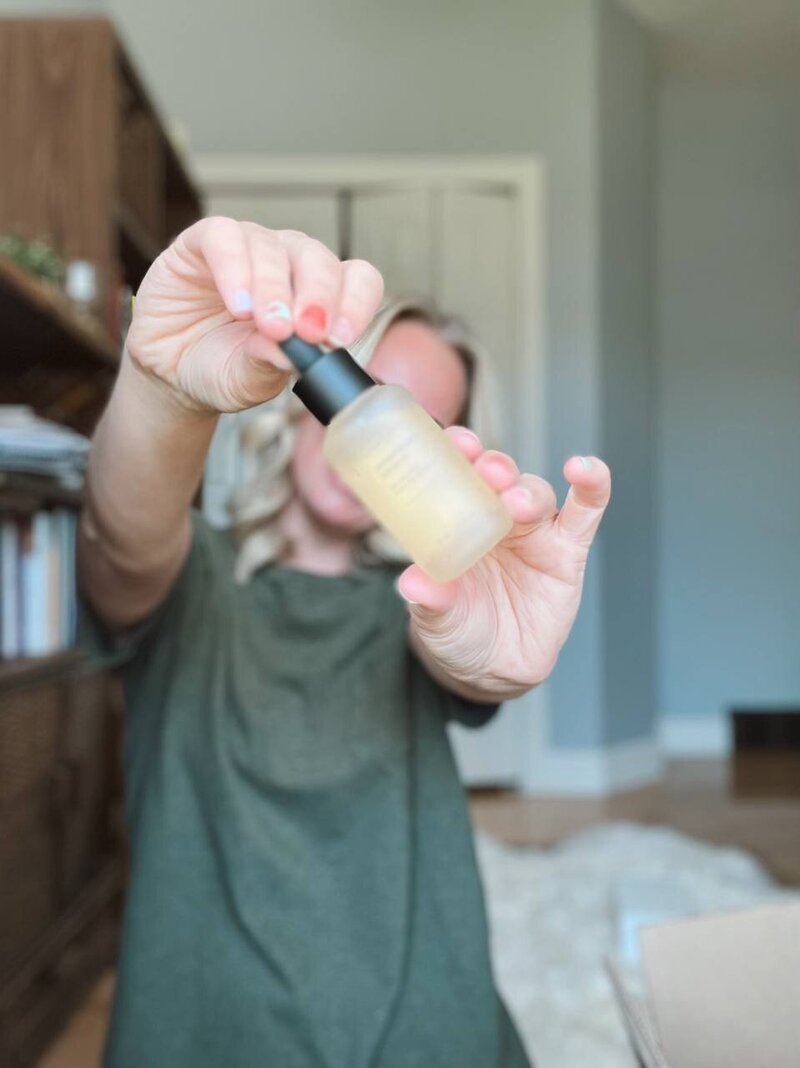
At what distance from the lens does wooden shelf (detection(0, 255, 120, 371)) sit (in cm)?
116

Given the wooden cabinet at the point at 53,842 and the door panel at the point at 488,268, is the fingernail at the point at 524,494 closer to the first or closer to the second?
the wooden cabinet at the point at 53,842

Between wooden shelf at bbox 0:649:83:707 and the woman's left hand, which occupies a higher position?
the woman's left hand

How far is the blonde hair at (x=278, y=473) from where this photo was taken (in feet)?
2.41

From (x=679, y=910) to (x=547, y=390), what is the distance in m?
1.95

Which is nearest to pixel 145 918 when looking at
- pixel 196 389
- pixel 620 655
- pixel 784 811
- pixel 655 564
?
pixel 196 389

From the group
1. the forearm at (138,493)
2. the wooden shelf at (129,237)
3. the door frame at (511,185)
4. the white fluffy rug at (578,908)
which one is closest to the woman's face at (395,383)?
the forearm at (138,493)

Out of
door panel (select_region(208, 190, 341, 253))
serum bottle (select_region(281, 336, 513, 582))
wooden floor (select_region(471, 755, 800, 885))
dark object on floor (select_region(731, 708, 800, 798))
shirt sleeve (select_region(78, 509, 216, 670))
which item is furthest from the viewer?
dark object on floor (select_region(731, 708, 800, 798))

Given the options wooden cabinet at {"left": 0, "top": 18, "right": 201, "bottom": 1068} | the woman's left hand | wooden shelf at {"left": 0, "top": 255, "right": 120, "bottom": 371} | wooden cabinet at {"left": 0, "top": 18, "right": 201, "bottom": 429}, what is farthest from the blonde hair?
wooden cabinet at {"left": 0, "top": 18, "right": 201, "bottom": 429}

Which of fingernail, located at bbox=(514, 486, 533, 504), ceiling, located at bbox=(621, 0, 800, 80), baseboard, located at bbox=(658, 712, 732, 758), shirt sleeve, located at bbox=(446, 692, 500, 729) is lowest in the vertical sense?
baseboard, located at bbox=(658, 712, 732, 758)

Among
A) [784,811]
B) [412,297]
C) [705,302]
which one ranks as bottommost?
[784,811]

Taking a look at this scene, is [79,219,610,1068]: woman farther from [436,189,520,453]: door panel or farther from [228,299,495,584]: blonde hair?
[436,189,520,453]: door panel

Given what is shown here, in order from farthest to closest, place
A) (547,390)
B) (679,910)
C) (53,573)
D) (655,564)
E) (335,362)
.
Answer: (655,564), (547,390), (679,910), (53,573), (335,362)

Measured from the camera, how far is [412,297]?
73 cm

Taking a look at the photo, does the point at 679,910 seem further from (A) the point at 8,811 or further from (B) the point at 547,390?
(B) the point at 547,390
